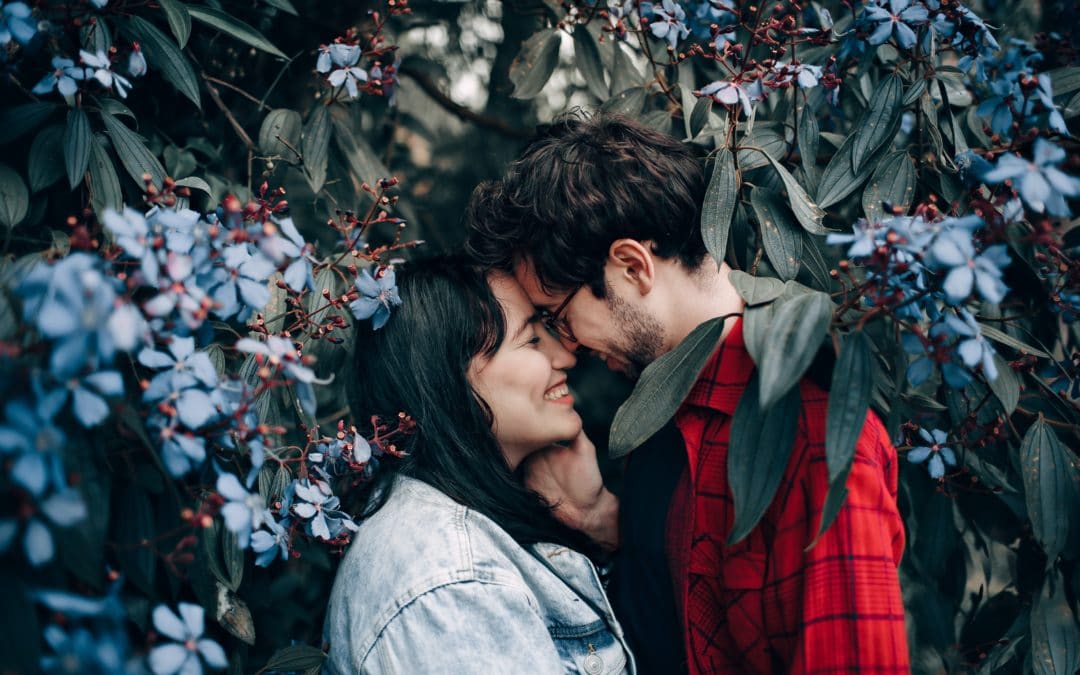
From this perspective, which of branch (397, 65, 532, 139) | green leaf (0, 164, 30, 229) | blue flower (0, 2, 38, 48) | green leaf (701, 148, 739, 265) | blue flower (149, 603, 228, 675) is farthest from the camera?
branch (397, 65, 532, 139)

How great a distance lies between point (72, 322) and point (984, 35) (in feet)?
4.19

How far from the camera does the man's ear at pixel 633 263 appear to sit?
1443 millimetres

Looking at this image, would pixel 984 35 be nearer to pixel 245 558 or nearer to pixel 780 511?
pixel 780 511

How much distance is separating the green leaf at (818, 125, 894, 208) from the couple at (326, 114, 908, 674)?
0.71ft

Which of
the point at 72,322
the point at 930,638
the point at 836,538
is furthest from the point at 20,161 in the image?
the point at 930,638

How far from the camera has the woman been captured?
1.17 m

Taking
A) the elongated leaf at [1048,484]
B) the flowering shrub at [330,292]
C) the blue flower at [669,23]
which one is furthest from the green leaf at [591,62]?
the elongated leaf at [1048,484]

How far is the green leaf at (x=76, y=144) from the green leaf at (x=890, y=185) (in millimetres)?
1187

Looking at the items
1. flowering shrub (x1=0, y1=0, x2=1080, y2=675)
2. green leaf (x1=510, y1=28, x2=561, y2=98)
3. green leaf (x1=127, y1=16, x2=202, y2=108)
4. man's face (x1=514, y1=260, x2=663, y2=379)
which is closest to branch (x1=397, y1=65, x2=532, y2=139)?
flowering shrub (x1=0, y1=0, x2=1080, y2=675)

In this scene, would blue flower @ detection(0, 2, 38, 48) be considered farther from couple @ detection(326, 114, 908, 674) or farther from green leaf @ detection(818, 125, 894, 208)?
green leaf @ detection(818, 125, 894, 208)

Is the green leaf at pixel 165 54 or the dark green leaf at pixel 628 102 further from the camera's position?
the dark green leaf at pixel 628 102

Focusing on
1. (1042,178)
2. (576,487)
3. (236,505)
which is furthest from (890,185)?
(236,505)

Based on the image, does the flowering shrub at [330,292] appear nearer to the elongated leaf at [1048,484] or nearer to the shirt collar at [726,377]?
the elongated leaf at [1048,484]

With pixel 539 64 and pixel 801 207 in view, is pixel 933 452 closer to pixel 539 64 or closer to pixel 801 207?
pixel 801 207
